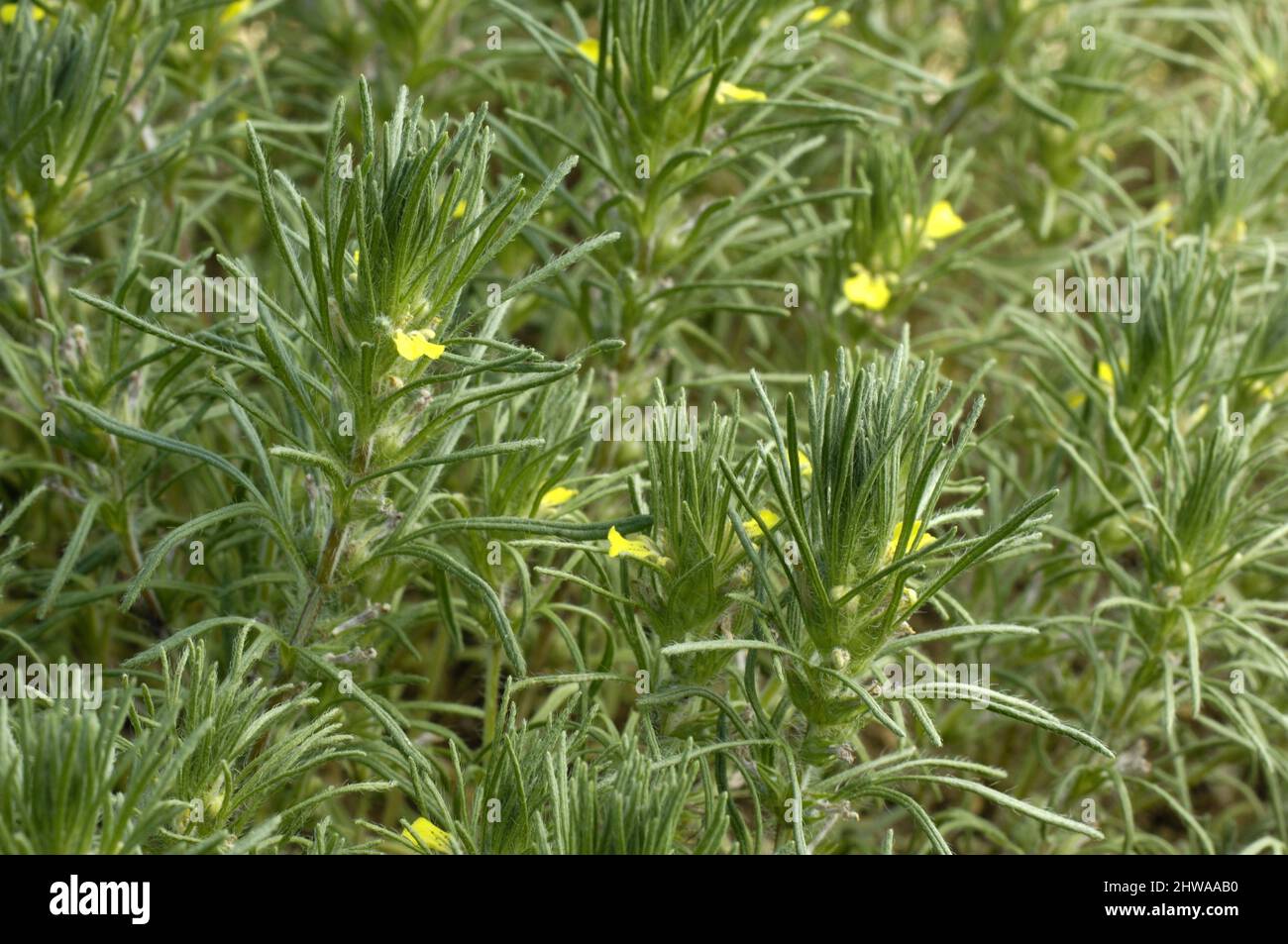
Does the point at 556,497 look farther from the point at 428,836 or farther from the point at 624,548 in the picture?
the point at 428,836

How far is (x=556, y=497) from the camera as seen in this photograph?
167cm

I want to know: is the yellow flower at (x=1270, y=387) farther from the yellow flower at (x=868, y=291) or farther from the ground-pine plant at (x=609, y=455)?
the yellow flower at (x=868, y=291)

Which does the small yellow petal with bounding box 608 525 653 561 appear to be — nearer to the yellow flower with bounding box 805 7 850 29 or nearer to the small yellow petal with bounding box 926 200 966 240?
the small yellow petal with bounding box 926 200 966 240

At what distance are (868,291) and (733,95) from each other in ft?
1.40

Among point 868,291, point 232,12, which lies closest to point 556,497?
point 868,291

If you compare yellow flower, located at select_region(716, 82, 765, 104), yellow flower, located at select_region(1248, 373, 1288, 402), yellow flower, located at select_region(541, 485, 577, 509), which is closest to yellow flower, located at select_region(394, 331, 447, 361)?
yellow flower, located at select_region(541, 485, 577, 509)

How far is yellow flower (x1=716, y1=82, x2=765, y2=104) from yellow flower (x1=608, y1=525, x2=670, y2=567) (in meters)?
0.64

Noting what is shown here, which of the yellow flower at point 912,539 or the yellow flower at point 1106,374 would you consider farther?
the yellow flower at point 1106,374

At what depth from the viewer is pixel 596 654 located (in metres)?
2.13

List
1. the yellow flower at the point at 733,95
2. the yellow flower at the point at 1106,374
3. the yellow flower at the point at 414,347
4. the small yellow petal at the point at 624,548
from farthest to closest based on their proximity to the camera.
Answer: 1. the yellow flower at the point at 1106,374
2. the yellow flower at the point at 733,95
3. the small yellow petal at the point at 624,548
4. the yellow flower at the point at 414,347

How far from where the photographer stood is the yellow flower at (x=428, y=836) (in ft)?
4.57

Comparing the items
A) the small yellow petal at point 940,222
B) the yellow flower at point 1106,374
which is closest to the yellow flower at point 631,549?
the yellow flower at point 1106,374

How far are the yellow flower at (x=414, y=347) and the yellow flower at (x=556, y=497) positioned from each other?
1.23 ft

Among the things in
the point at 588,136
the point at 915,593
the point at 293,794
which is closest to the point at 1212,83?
the point at 588,136
